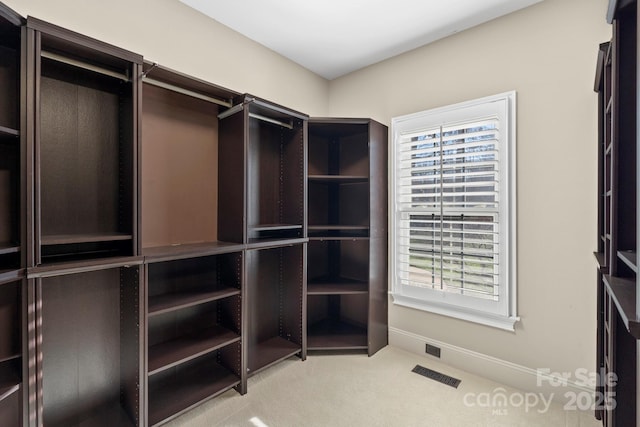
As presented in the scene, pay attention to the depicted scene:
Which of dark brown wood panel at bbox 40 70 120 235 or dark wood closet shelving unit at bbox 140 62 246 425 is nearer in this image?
dark brown wood panel at bbox 40 70 120 235

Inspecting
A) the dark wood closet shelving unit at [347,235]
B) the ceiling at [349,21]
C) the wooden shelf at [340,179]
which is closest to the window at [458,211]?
the dark wood closet shelving unit at [347,235]

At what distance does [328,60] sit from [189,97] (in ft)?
4.87

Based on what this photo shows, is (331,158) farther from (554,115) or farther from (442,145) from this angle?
A: (554,115)

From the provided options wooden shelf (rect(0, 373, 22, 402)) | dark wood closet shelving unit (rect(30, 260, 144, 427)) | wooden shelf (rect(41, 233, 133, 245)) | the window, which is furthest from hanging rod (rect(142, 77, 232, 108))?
wooden shelf (rect(0, 373, 22, 402))

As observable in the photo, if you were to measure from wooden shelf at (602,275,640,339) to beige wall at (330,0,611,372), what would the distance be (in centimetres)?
94

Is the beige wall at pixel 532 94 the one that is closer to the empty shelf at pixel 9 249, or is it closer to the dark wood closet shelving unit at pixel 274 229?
the dark wood closet shelving unit at pixel 274 229

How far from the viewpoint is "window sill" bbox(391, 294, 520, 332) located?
2.29m

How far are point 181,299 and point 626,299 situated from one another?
2.12 meters

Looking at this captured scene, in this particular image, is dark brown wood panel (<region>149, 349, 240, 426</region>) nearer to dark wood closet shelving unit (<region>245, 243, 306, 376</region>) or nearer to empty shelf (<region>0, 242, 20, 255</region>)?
dark wood closet shelving unit (<region>245, 243, 306, 376</region>)

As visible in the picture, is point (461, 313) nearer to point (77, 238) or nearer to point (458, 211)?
point (458, 211)

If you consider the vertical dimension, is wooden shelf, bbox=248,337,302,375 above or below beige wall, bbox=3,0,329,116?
below

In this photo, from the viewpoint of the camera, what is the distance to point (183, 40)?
2.21 metres

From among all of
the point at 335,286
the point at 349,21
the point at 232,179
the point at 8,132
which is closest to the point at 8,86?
the point at 8,132

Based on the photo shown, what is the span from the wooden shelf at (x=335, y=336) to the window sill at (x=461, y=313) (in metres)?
0.49
